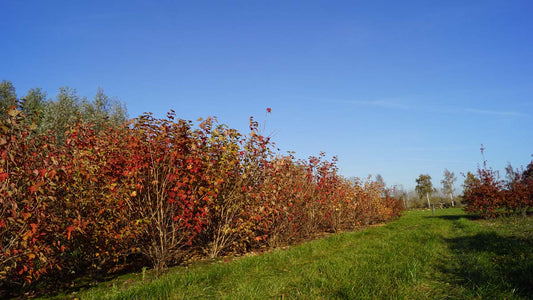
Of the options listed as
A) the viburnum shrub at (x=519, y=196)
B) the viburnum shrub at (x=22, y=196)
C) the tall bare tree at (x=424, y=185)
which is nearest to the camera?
the viburnum shrub at (x=22, y=196)

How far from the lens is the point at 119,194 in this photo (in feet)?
16.5

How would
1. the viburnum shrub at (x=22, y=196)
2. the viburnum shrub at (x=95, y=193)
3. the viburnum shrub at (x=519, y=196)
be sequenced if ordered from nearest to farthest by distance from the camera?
1. the viburnum shrub at (x=22, y=196)
2. the viburnum shrub at (x=95, y=193)
3. the viburnum shrub at (x=519, y=196)

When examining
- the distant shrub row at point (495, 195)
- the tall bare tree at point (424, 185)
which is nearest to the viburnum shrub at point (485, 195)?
the distant shrub row at point (495, 195)

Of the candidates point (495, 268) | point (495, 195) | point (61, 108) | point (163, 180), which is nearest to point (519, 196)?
point (495, 195)

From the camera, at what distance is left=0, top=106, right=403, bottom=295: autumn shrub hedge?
3855mm

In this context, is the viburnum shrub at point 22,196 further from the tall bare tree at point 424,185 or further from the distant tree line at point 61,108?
the tall bare tree at point 424,185

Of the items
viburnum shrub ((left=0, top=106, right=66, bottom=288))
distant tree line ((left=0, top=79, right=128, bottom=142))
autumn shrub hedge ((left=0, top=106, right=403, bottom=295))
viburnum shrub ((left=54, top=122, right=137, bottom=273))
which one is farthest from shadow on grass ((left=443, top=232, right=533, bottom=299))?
distant tree line ((left=0, top=79, right=128, bottom=142))

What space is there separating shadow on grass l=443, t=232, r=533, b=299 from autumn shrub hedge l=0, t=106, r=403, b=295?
12.4 ft

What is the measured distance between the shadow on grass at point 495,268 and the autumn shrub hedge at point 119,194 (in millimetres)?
3792

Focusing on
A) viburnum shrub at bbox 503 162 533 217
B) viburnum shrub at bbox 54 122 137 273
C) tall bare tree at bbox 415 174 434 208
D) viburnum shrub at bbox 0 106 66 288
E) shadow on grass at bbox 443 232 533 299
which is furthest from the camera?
tall bare tree at bbox 415 174 434 208

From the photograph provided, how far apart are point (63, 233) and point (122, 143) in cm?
167

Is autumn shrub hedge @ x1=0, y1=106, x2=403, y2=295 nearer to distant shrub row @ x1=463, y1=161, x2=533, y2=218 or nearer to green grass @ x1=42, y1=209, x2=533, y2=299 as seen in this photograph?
green grass @ x1=42, y1=209, x2=533, y2=299

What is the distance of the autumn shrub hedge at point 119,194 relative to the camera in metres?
3.86

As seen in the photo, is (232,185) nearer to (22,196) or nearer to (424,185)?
(22,196)
